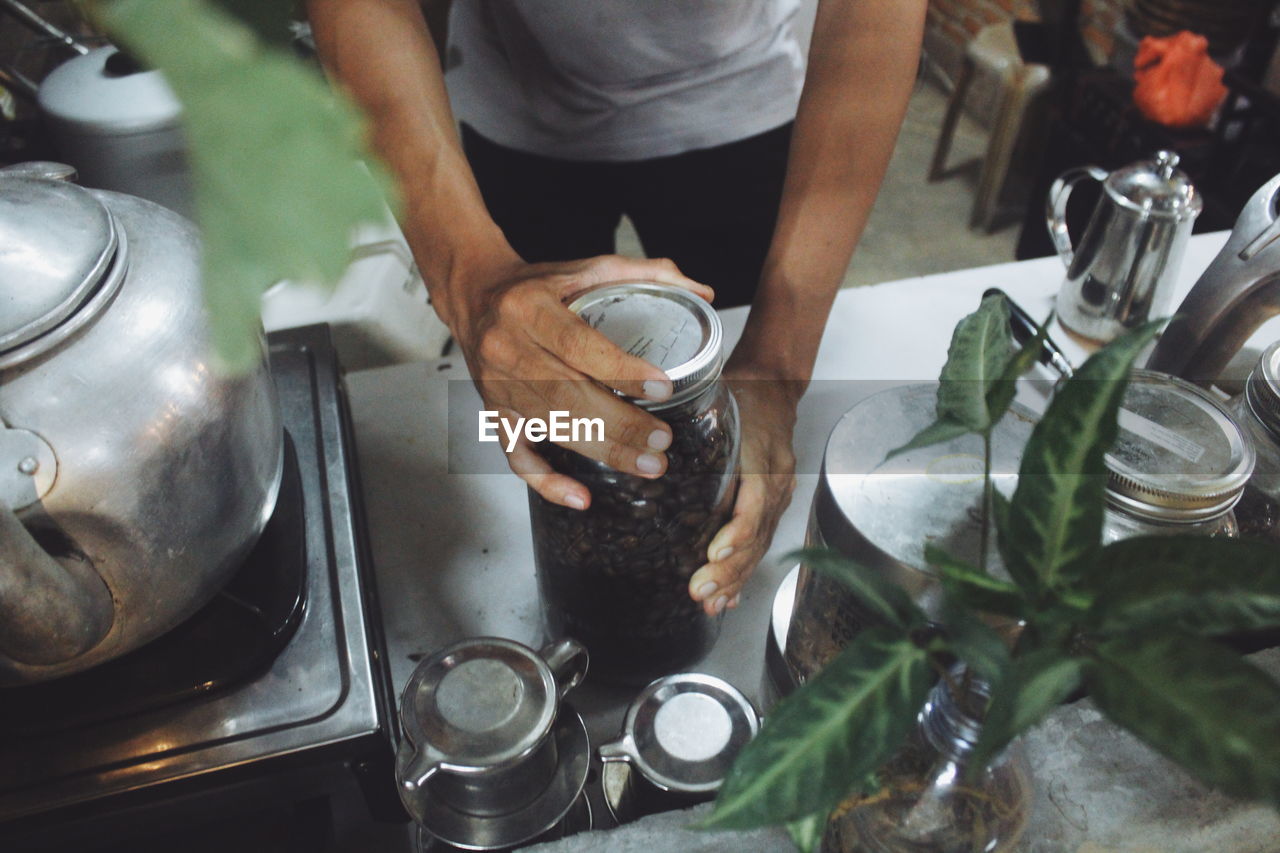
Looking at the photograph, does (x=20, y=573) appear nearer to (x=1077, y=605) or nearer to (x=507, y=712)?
(x=507, y=712)

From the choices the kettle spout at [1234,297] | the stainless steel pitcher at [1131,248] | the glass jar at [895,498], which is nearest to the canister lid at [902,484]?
the glass jar at [895,498]

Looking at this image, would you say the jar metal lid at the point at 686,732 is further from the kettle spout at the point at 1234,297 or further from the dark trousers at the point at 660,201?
the dark trousers at the point at 660,201

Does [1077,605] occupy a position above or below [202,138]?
below

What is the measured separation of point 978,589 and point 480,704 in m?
0.26

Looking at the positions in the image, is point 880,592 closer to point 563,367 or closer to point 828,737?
point 828,737

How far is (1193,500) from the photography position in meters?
0.40

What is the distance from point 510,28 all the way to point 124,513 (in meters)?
0.67

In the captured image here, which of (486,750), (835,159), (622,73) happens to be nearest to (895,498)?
(486,750)

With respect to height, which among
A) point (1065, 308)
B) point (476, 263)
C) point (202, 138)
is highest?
point (202, 138)

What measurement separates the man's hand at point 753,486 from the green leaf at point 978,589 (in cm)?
26

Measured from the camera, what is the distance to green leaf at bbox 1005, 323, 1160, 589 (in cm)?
23

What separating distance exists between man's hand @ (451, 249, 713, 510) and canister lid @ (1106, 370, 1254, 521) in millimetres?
226

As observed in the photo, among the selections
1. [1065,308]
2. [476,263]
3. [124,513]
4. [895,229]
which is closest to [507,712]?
[124,513]

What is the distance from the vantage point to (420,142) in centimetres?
63
